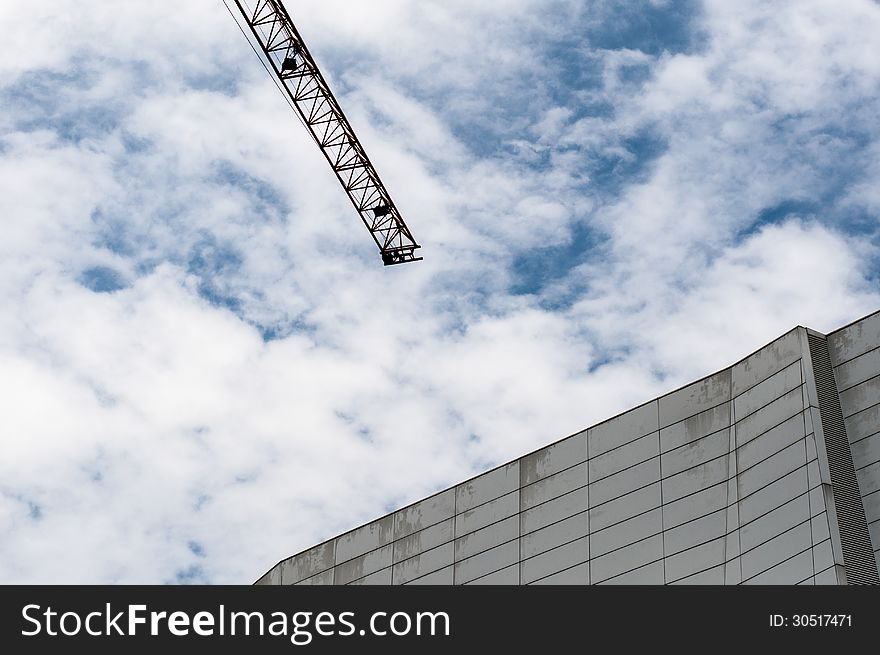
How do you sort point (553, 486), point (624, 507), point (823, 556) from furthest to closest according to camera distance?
1. point (553, 486)
2. point (624, 507)
3. point (823, 556)

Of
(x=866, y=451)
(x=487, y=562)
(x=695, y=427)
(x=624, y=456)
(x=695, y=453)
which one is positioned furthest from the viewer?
(x=487, y=562)

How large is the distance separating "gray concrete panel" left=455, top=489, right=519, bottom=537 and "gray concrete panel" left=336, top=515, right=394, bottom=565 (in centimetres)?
458

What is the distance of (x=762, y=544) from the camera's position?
51.6m

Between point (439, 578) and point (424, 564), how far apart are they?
1.38m

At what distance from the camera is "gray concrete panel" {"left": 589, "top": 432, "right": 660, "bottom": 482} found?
5753cm

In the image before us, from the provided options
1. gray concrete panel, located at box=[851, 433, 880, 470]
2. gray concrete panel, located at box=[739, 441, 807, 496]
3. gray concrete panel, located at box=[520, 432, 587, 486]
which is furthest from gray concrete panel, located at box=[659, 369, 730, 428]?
gray concrete panel, located at box=[851, 433, 880, 470]

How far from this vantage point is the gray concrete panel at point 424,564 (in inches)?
2530

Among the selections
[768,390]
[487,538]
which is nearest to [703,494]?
[768,390]

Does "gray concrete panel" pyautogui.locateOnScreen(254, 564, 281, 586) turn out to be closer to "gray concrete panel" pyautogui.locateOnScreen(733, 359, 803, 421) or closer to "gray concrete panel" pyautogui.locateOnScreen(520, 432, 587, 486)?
"gray concrete panel" pyautogui.locateOnScreen(520, 432, 587, 486)

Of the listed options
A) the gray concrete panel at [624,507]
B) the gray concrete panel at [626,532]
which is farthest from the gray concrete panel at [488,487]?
the gray concrete panel at [626,532]

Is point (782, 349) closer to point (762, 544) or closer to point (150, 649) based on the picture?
point (762, 544)

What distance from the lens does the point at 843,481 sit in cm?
5003

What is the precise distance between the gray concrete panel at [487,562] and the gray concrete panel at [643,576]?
5.48m

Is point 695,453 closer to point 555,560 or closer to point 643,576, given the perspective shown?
point 643,576
